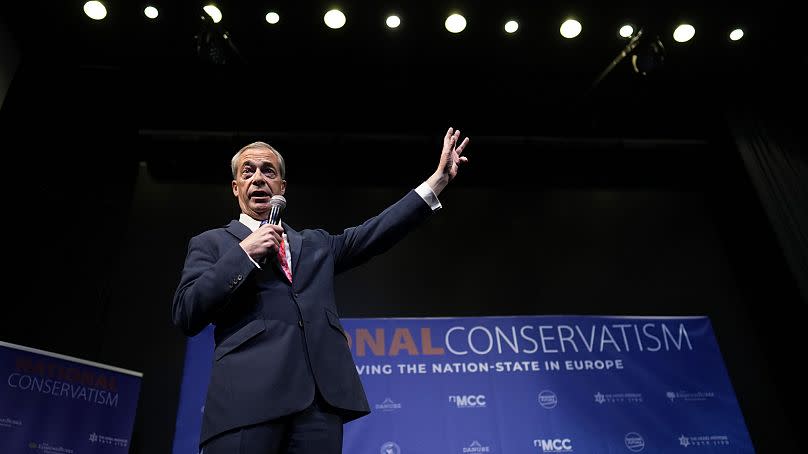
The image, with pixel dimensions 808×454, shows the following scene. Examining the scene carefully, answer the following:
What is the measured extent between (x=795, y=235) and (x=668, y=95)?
4.80 ft

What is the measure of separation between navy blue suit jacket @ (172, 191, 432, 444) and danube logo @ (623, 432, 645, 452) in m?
2.95

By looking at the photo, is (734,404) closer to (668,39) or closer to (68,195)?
(668,39)

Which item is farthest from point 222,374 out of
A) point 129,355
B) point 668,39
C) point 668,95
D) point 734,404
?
point 668,95

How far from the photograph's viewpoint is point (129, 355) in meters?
3.98

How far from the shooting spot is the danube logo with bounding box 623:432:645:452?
12.3ft

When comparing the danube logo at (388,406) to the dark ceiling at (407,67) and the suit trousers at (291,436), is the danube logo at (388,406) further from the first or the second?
the suit trousers at (291,436)

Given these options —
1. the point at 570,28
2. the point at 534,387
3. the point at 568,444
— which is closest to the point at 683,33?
the point at 570,28

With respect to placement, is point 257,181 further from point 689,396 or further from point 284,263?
point 689,396

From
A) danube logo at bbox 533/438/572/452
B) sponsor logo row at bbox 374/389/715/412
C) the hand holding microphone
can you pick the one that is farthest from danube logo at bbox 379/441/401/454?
the hand holding microphone

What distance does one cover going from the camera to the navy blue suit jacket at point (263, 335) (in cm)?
125

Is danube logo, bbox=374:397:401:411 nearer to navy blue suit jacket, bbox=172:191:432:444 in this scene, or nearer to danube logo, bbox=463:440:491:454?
danube logo, bbox=463:440:491:454

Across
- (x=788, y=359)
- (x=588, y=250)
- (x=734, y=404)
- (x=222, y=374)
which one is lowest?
(x=222, y=374)

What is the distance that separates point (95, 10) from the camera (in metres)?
3.99

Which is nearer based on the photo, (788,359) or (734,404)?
(734,404)
